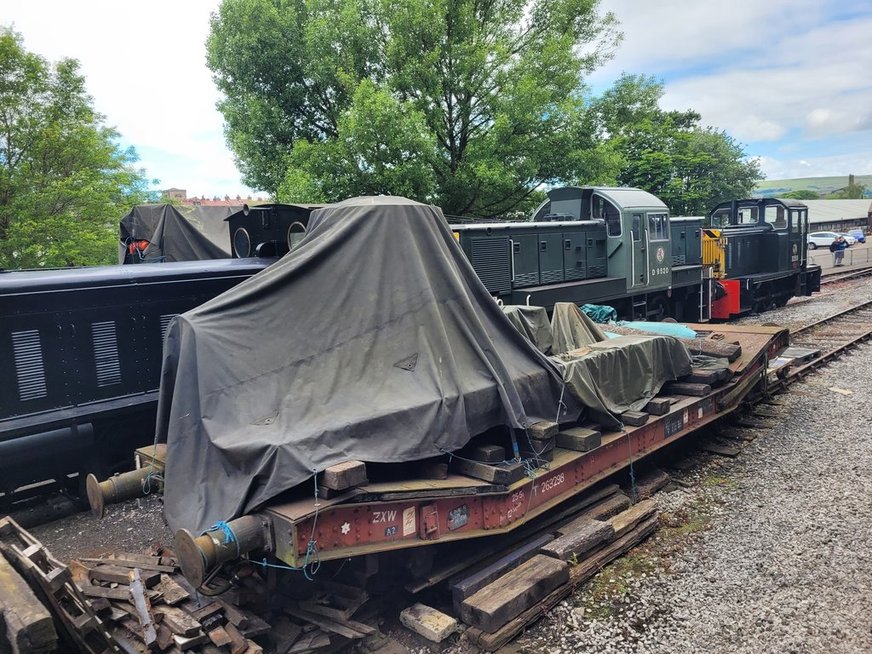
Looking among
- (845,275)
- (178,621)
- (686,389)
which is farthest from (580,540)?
(845,275)

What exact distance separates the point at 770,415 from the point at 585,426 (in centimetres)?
496

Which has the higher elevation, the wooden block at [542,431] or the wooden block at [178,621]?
the wooden block at [542,431]

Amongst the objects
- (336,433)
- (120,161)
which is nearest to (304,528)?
(336,433)

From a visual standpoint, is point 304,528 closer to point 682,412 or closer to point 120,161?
point 682,412

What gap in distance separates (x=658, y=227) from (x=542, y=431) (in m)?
11.1

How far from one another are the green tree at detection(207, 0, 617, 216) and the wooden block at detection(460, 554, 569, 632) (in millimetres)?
12117

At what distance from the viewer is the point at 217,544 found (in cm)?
358

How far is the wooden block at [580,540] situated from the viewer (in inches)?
200

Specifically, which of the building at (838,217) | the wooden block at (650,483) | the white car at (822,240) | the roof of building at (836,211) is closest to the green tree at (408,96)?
the wooden block at (650,483)

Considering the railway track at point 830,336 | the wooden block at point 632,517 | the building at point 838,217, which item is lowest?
the wooden block at point 632,517

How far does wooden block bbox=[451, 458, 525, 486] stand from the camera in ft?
15.0

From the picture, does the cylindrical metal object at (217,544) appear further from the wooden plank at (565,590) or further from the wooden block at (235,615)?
the wooden plank at (565,590)

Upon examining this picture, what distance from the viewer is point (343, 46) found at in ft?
58.9

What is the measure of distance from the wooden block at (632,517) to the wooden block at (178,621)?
3.50 metres
